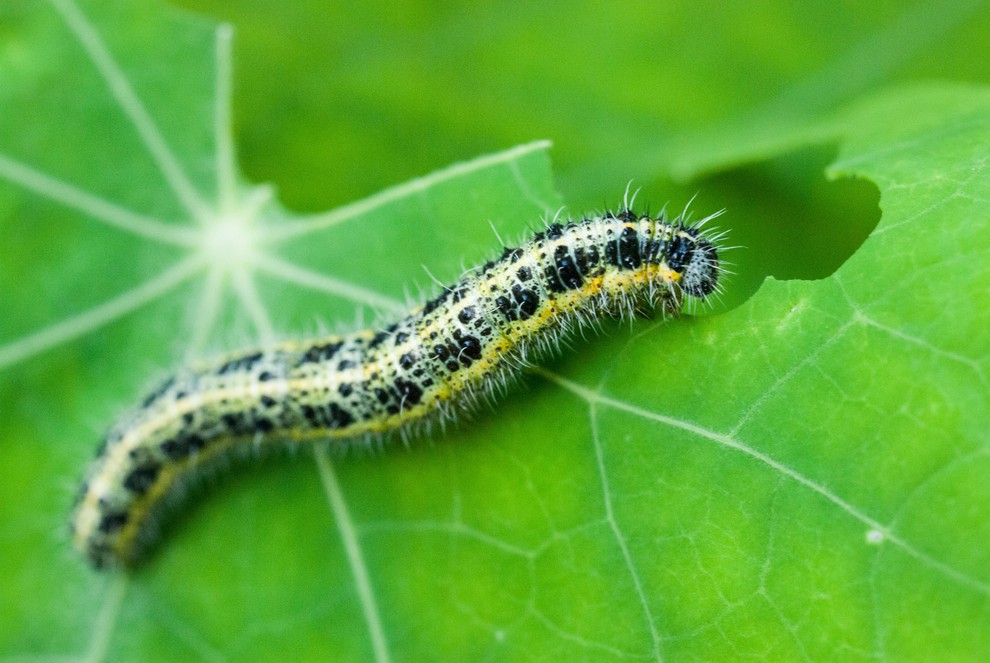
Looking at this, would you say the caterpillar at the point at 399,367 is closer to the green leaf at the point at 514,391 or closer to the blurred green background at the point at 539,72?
the green leaf at the point at 514,391

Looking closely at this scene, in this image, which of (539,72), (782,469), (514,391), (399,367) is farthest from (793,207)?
(399,367)

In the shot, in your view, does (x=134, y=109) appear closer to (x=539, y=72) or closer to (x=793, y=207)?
(x=539, y=72)

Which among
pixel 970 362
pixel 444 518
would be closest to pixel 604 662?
pixel 444 518

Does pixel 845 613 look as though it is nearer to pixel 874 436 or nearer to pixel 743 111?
pixel 874 436

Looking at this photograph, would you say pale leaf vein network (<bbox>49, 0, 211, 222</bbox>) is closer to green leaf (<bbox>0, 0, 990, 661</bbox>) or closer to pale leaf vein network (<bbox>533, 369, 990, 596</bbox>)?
green leaf (<bbox>0, 0, 990, 661</bbox>)

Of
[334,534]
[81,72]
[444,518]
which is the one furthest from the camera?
[81,72]
